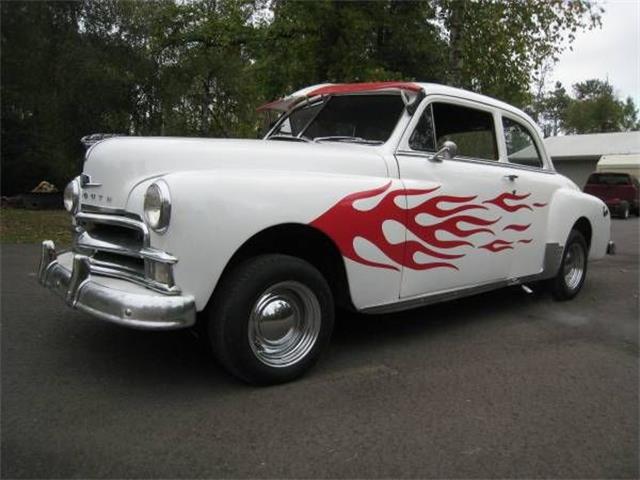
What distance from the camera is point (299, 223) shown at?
360 cm

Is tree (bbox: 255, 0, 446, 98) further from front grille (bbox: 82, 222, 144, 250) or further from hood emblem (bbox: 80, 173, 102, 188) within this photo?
front grille (bbox: 82, 222, 144, 250)

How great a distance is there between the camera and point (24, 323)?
15.7 ft

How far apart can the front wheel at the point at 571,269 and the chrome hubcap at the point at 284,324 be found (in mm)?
3394

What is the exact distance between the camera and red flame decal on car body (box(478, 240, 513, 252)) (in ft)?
16.4

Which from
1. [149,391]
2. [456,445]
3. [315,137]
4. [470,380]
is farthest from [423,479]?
[315,137]

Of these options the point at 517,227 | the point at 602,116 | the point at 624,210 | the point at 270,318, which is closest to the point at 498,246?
the point at 517,227

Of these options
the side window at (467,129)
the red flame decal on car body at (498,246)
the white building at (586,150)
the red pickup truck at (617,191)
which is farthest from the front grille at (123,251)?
the white building at (586,150)

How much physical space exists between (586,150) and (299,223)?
109 feet

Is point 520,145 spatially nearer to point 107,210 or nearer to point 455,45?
point 107,210

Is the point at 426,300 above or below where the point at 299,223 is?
below

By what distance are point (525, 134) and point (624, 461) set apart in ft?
12.1

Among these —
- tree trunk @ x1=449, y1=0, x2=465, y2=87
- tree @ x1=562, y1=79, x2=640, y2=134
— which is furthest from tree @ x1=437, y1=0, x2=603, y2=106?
tree @ x1=562, y1=79, x2=640, y2=134

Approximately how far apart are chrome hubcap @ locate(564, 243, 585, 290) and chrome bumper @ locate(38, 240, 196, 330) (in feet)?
14.9

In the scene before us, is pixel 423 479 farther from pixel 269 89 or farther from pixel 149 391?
pixel 269 89
